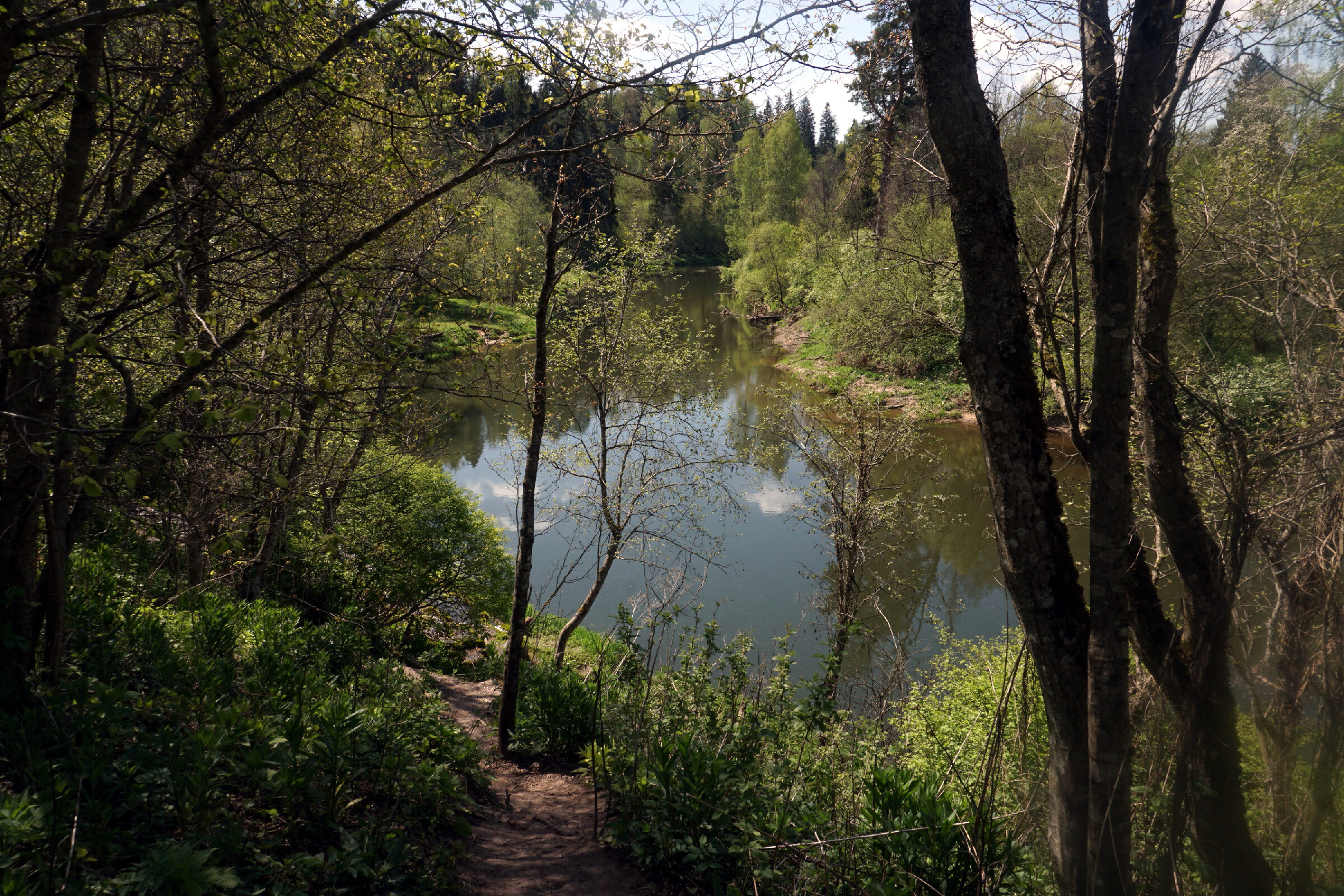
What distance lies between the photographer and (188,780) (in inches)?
116

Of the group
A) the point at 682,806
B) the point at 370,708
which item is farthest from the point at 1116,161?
the point at 370,708

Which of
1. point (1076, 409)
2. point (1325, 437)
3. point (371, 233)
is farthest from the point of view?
point (371, 233)

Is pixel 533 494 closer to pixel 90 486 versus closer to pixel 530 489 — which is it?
pixel 530 489

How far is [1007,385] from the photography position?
2809mm

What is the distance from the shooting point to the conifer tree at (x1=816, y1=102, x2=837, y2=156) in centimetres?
7081

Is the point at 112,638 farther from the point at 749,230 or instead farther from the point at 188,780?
the point at 749,230

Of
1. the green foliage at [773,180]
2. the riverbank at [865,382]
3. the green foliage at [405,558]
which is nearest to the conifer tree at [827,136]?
the green foliage at [773,180]

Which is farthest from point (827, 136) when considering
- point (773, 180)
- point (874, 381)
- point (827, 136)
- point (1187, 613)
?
point (1187, 613)

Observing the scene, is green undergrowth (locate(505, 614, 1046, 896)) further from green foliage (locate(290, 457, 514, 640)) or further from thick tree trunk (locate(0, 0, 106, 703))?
green foliage (locate(290, 457, 514, 640))

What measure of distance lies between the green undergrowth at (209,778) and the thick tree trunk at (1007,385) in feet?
9.81

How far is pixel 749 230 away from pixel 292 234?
136 feet

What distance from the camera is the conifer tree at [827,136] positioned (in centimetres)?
7081

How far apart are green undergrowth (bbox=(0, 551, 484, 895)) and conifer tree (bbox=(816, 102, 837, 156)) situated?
227 ft

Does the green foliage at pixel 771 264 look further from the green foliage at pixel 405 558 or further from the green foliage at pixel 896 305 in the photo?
the green foliage at pixel 405 558
